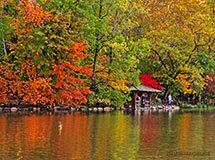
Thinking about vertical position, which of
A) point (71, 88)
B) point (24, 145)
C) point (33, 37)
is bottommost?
point (24, 145)

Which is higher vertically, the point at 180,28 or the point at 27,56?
the point at 180,28

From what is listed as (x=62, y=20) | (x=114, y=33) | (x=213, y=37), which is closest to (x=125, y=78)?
(x=114, y=33)

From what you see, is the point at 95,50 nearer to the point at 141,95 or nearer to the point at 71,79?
the point at 71,79

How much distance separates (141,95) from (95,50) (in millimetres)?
7058

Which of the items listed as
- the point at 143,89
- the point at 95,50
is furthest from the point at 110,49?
the point at 143,89

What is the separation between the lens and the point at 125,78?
131ft

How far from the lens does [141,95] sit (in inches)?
1768

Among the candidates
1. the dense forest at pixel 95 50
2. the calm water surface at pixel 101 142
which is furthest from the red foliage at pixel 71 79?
the calm water surface at pixel 101 142

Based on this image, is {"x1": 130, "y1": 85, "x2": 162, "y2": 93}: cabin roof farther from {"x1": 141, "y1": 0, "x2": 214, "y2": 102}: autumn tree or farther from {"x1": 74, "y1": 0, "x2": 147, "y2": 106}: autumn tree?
{"x1": 141, "y1": 0, "x2": 214, "y2": 102}: autumn tree

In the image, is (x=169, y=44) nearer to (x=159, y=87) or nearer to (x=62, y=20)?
(x=159, y=87)

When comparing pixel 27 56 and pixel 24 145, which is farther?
pixel 27 56

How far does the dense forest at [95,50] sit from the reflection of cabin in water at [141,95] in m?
1.12

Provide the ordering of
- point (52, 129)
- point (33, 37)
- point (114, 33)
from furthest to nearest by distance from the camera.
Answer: point (114, 33)
point (33, 37)
point (52, 129)

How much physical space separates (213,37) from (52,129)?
28.1 meters
